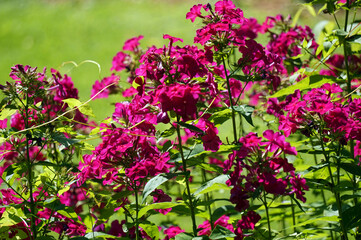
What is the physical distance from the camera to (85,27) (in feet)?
38.0

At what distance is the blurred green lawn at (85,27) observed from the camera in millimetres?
10203

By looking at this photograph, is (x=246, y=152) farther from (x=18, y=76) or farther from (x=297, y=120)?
(x=18, y=76)

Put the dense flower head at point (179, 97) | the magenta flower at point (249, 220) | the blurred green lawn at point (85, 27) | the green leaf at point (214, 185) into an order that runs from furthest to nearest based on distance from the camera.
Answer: the blurred green lawn at point (85, 27), the magenta flower at point (249, 220), the green leaf at point (214, 185), the dense flower head at point (179, 97)

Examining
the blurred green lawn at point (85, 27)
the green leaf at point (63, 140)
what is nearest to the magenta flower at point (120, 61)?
the green leaf at point (63, 140)

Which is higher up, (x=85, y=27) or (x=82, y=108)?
(x=85, y=27)

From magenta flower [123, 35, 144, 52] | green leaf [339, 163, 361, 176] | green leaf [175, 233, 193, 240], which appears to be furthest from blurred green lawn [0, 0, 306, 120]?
green leaf [339, 163, 361, 176]

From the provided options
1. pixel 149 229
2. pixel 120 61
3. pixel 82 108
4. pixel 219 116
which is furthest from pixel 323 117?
pixel 120 61

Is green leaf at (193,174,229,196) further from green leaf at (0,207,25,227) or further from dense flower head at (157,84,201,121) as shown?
green leaf at (0,207,25,227)

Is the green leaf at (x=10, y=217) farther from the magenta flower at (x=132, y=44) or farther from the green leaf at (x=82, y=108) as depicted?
the magenta flower at (x=132, y=44)

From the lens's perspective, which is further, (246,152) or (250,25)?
(250,25)

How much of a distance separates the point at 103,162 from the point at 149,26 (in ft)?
30.3

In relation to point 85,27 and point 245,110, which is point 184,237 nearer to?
point 245,110

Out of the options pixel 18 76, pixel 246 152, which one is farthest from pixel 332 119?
pixel 18 76

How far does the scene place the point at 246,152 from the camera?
1942 millimetres
